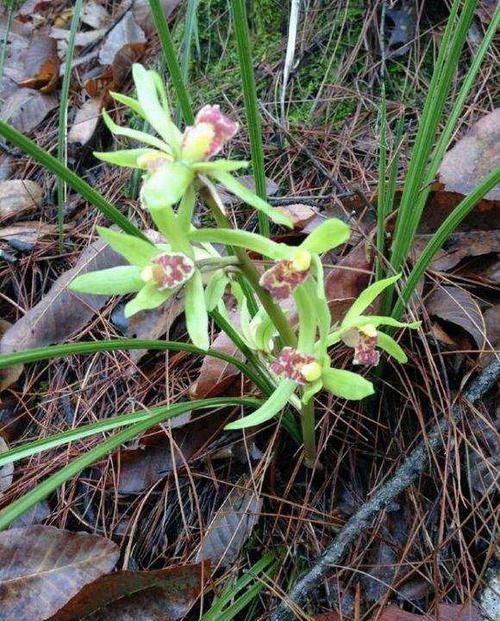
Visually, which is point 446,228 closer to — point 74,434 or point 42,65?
point 74,434

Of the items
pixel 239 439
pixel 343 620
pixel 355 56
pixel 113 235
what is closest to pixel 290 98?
pixel 355 56

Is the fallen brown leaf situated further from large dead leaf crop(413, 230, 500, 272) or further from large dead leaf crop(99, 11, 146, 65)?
large dead leaf crop(99, 11, 146, 65)

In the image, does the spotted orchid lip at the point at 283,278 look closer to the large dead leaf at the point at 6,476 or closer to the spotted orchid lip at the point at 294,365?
the spotted orchid lip at the point at 294,365

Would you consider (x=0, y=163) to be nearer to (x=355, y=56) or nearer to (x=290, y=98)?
(x=290, y=98)

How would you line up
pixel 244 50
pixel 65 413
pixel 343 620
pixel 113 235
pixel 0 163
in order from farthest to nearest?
pixel 0 163 < pixel 65 413 < pixel 343 620 < pixel 244 50 < pixel 113 235

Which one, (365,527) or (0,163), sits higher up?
(0,163)
